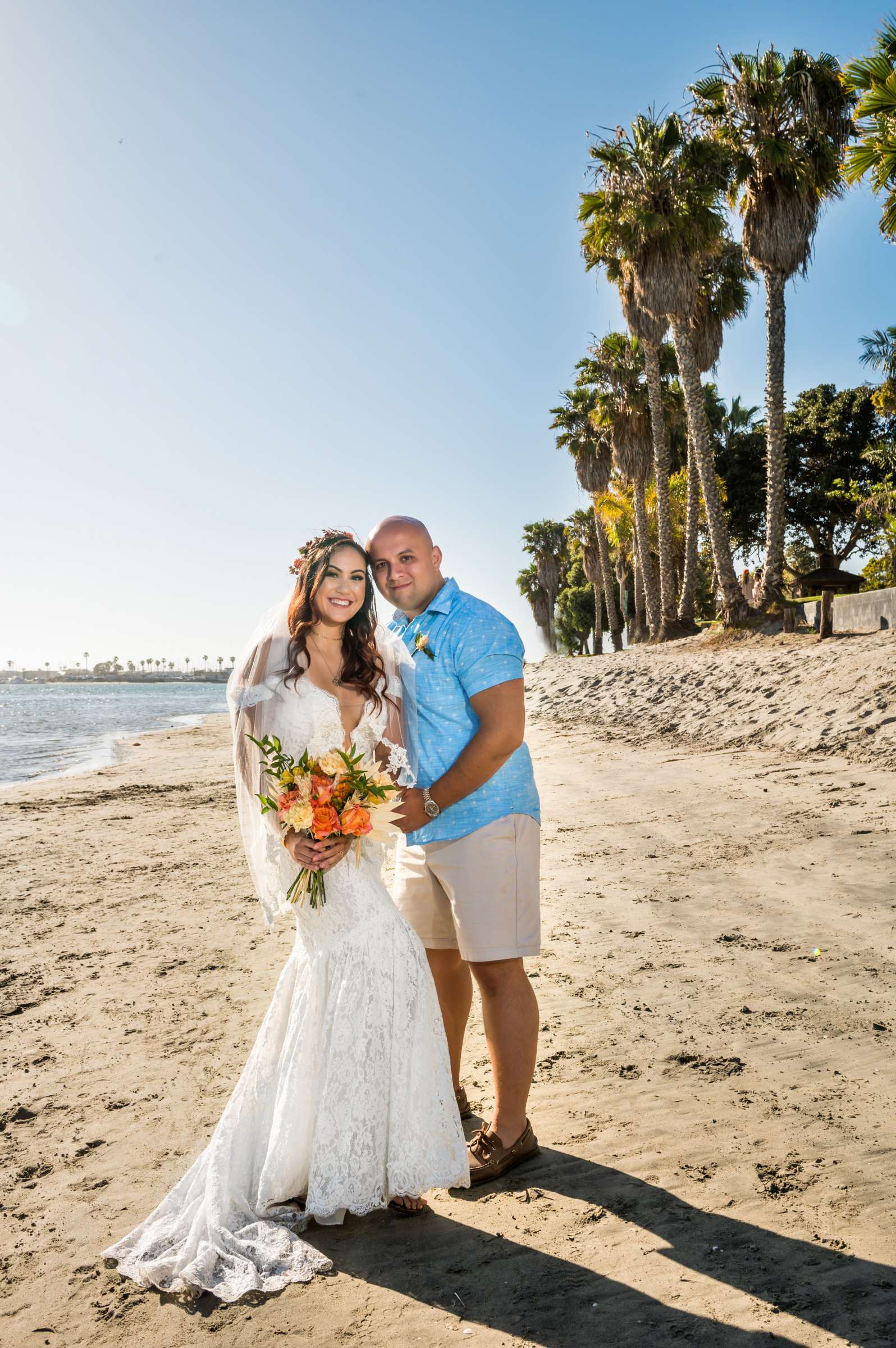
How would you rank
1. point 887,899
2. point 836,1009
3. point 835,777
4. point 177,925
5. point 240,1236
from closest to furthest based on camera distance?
1. point 240,1236
2. point 836,1009
3. point 887,899
4. point 177,925
5. point 835,777

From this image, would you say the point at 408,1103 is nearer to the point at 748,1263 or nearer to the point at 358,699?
the point at 748,1263

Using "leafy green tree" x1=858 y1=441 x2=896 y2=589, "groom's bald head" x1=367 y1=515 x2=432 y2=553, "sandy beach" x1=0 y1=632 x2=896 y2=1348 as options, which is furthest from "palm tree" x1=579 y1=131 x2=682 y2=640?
"groom's bald head" x1=367 y1=515 x2=432 y2=553

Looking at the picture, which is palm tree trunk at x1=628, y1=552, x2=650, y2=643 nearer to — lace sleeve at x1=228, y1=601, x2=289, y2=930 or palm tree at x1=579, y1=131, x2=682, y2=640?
palm tree at x1=579, y1=131, x2=682, y2=640

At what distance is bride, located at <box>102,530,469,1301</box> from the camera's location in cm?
289

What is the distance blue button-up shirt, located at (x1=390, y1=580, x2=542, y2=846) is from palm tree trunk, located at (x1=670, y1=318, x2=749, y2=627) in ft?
61.3

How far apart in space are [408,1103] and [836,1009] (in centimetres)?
243

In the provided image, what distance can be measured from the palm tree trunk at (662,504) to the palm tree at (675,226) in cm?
363

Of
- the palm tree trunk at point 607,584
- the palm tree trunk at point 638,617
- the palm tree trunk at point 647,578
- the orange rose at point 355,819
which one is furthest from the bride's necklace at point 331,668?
the palm tree trunk at point 607,584

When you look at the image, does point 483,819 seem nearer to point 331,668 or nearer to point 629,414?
point 331,668

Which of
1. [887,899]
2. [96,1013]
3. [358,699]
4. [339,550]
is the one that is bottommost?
[96,1013]

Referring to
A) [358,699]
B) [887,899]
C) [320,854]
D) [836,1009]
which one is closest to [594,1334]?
[320,854]

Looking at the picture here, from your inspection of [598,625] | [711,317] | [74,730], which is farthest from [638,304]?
[74,730]

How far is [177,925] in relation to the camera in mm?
6961

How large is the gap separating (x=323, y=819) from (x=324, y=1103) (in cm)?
96
